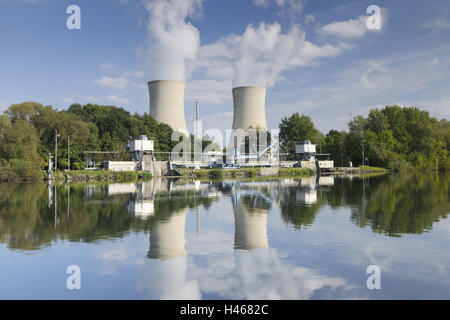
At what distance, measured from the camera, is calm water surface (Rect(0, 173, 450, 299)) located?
13.5 ft

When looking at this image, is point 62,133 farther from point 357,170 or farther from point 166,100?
point 357,170

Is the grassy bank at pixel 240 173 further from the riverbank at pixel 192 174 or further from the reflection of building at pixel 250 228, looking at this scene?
the reflection of building at pixel 250 228

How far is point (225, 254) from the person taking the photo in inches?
222

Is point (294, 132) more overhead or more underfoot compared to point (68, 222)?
more overhead

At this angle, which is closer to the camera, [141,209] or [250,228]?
[250,228]

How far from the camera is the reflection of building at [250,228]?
20.8 feet

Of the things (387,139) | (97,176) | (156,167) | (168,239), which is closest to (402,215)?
(168,239)

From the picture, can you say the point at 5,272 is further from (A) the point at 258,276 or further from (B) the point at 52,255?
(A) the point at 258,276

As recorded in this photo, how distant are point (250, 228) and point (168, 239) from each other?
1979 millimetres

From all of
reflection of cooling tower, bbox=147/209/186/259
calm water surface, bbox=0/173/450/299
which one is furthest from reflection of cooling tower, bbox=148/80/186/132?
reflection of cooling tower, bbox=147/209/186/259

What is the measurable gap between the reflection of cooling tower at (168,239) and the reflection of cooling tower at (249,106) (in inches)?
1138

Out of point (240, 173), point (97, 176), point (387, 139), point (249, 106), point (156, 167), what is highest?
point (249, 106)

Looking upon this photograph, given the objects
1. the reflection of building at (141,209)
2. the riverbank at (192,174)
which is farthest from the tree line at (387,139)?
the reflection of building at (141,209)

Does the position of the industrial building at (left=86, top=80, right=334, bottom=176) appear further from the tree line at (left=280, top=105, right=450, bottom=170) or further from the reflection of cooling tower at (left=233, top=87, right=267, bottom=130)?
the tree line at (left=280, top=105, right=450, bottom=170)
